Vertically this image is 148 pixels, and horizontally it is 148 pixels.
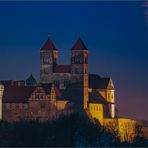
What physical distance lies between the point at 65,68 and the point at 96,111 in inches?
193

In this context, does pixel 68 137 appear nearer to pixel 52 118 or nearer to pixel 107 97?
pixel 52 118

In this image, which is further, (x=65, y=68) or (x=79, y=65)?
(x=65, y=68)

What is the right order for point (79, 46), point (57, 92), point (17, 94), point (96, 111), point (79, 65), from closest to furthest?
point (17, 94)
point (57, 92)
point (96, 111)
point (79, 65)
point (79, 46)

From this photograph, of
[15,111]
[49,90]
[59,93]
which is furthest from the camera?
[59,93]

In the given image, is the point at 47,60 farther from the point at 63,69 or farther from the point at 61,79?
the point at 61,79

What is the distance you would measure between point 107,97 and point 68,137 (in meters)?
38.2

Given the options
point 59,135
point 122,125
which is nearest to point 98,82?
point 122,125

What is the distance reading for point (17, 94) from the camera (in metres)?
118

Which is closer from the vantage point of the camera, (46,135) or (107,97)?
(46,135)

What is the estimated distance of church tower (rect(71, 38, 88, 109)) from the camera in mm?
123500

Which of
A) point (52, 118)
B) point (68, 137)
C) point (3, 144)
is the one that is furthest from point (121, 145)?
point (52, 118)

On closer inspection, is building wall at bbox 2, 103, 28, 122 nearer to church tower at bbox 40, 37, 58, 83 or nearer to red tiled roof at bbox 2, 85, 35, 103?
red tiled roof at bbox 2, 85, 35, 103

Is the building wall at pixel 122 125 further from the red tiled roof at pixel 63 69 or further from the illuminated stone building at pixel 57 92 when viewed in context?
the red tiled roof at pixel 63 69

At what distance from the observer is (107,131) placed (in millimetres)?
104188
